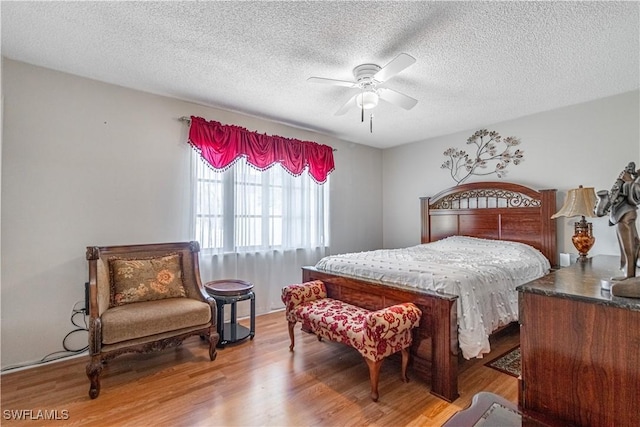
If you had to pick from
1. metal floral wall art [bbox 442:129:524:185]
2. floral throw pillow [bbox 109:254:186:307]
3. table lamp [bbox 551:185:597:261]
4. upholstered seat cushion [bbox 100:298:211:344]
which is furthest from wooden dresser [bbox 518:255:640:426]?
metal floral wall art [bbox 442:129:524:185]

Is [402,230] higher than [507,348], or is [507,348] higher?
[402,230]

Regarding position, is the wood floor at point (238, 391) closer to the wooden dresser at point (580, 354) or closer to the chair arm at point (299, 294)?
the chair arm at point (299, 294)

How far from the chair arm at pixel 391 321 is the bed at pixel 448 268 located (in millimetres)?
143

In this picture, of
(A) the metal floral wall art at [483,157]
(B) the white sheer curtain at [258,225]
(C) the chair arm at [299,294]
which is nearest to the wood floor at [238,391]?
(C) the chair arm at [299,294]

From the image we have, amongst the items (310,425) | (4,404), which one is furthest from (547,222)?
(4,404)

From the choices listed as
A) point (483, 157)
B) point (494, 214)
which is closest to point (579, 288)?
point (494, 214)

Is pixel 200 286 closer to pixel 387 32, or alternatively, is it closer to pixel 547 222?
pixel 387 32

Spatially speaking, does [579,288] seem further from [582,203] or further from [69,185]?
[69,185]

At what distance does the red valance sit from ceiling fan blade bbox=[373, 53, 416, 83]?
1827mm

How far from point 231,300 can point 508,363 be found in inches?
101

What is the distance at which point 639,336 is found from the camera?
0.89 meters

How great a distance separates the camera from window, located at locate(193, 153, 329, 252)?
3512 millimetres

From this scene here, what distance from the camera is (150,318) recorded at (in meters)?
2.31

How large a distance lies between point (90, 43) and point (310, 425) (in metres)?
3.14
